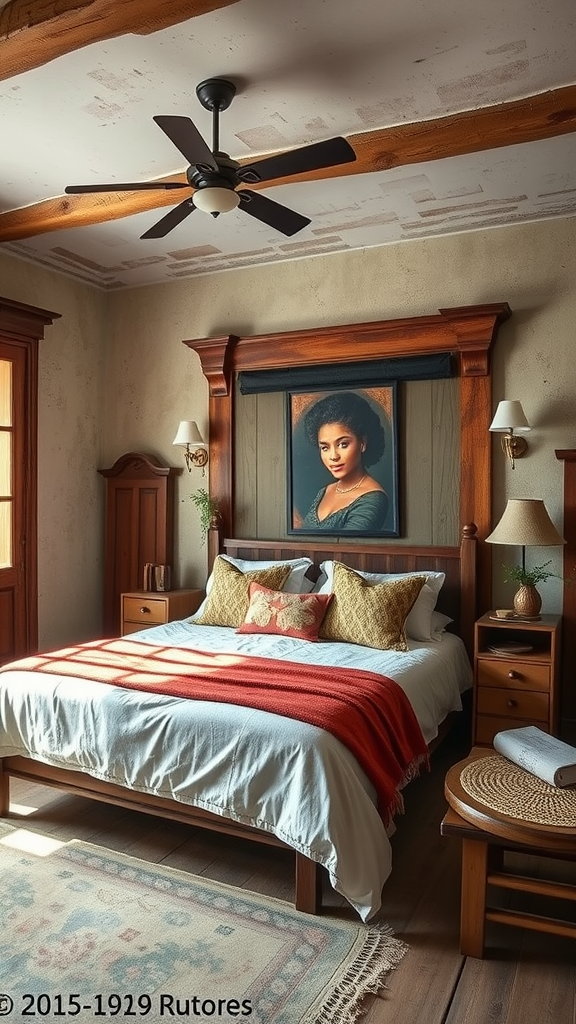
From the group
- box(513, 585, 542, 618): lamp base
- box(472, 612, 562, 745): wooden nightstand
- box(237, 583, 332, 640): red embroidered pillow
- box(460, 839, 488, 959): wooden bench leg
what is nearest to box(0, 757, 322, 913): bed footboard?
box(460, 839, 488, 959): wooden bench leg

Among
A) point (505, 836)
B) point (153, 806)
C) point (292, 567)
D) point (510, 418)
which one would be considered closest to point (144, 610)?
point (292, 567)

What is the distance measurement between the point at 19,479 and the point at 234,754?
2882 millimetres

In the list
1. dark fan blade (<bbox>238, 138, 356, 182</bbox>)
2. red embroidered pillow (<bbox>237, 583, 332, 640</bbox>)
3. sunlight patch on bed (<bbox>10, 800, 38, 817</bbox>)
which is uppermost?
dark fan blade (<bbox>238, 138, 356, 182</bbox>)

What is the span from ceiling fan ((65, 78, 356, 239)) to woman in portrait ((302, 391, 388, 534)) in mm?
1626

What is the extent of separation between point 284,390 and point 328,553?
43.6 inches

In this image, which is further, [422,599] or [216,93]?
[422,599]

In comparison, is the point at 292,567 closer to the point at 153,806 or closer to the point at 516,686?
the point at 516,686

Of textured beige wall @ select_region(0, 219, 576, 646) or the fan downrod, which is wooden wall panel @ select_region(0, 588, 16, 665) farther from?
the fan downrod

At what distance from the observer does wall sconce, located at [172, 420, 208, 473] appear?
4.75m

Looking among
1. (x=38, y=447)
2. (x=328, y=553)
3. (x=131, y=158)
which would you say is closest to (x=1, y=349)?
(x=38, y=447)

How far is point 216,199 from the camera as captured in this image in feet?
8.83

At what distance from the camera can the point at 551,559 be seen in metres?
4.00

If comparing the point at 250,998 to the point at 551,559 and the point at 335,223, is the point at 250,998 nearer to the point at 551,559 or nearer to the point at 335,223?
the point at 551,559

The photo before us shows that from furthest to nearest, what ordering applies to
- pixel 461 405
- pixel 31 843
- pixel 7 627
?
pixel 7 627 < pixel 461 405 < pixel 31 843
